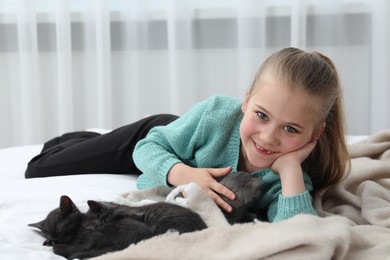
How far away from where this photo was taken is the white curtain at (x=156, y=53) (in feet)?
9.82

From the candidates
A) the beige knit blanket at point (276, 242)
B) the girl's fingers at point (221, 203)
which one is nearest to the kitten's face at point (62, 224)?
the beige knit blanket at point (276, 242)

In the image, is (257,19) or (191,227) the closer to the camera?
(191,227)

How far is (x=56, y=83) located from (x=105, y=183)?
166cm

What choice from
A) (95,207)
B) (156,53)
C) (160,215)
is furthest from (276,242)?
(156,53)

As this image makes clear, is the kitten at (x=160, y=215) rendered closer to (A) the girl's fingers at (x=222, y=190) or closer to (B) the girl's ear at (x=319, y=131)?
(A) the girl's fingers at (x=222, y=190)

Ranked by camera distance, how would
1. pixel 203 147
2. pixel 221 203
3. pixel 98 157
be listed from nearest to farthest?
pixel 221 203 → pixel 203 147 → pixel 98 157

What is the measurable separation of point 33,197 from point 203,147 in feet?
1.51

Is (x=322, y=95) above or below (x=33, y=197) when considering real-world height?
above

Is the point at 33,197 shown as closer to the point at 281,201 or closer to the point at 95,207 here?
the point at 95,207

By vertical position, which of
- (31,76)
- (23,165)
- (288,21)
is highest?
(288,21)

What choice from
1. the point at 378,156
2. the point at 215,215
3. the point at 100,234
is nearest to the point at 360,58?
the point at 378,156

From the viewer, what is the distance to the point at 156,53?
3.09 meters

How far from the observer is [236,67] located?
310 cm

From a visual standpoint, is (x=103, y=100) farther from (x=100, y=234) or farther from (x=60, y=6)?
(x=100, y=234)
